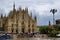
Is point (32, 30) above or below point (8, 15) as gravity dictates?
below

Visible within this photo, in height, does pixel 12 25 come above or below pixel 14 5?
below

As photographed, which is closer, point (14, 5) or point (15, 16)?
point (15, 16)

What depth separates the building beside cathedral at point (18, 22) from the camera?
2650 inches

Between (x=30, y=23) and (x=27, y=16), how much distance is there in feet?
8.87

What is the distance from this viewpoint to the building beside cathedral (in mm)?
67312

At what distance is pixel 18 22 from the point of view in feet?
224

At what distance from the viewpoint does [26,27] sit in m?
68.6

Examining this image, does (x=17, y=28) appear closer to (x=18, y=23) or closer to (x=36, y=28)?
(x=18, y=23)

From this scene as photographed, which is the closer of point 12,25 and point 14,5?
point 12,25

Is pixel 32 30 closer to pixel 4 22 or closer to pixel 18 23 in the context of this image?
pixel 18 23

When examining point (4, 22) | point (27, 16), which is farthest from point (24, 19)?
point (4, 22)

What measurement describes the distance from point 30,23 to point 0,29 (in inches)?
404

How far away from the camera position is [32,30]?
2744 inches

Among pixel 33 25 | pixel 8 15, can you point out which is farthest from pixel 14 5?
pixel 33 25
